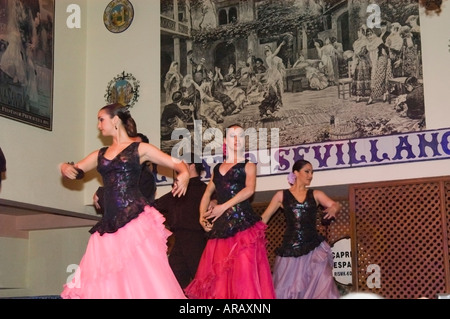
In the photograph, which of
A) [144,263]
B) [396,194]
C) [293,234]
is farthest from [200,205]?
[396,194]

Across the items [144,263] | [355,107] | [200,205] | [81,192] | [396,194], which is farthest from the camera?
[81,192]

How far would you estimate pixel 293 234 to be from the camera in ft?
25.4

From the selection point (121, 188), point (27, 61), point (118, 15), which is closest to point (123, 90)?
point (118, 15)

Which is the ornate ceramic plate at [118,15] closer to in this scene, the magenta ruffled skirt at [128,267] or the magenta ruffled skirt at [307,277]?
the magenta ruffled skirt at [307,277]

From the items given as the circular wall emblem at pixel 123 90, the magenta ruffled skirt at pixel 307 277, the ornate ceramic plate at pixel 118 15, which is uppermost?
the ornate ceramic plate at pixel 118 15

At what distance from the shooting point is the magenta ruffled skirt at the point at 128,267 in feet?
16.2

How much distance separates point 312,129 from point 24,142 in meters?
3.96

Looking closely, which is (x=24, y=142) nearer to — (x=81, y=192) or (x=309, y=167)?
(x=81, y=192)

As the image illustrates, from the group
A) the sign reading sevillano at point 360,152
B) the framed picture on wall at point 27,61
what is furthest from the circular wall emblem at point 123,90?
the sign reading sevillano at point 360,152

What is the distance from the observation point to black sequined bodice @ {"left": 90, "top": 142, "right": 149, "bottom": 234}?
17.2 feet

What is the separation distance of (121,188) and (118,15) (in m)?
6.91

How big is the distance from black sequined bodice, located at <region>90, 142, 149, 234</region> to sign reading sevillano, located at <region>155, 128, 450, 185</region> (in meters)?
4.74

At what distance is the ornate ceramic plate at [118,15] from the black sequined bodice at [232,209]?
5338 millimetres

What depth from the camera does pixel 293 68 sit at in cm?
1022
